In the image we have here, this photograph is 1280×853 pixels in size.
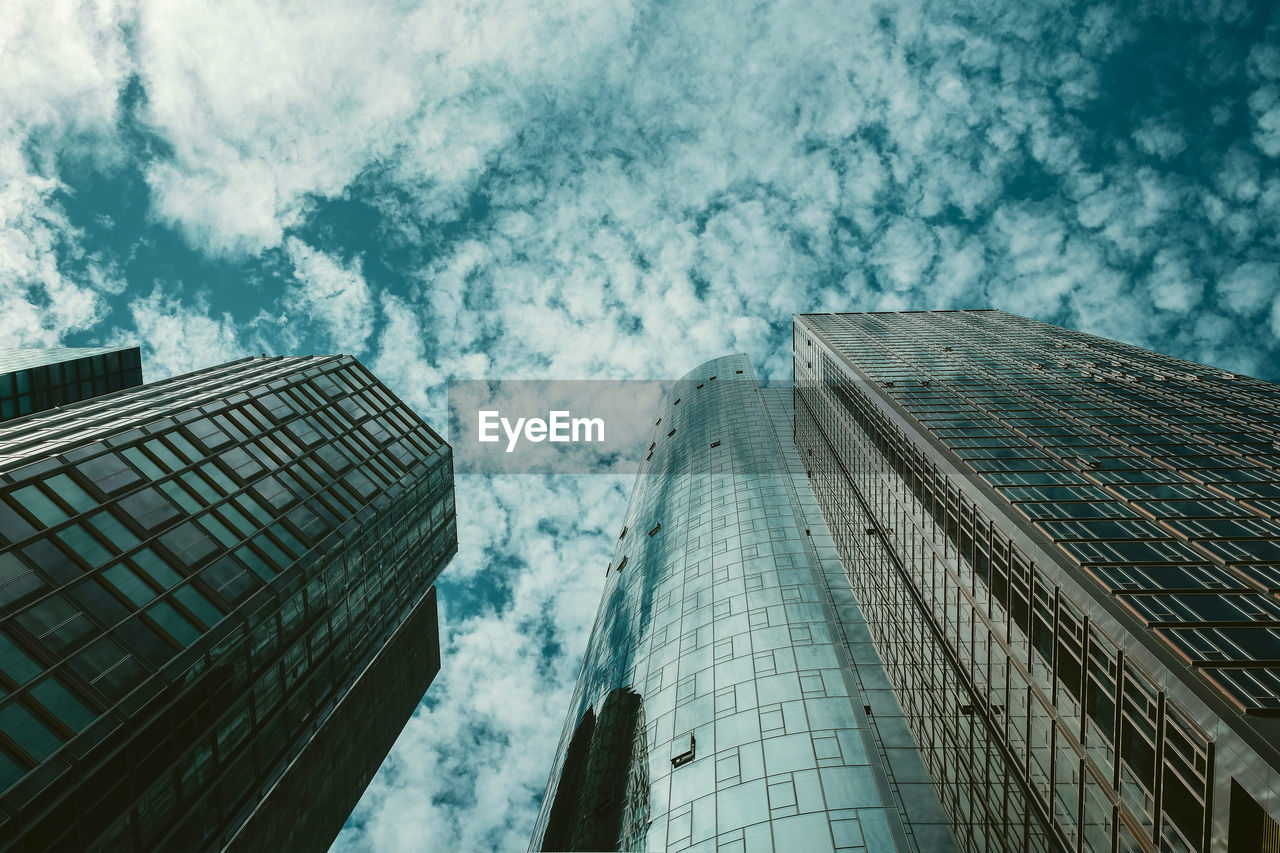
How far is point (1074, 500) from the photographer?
3609 centimetres

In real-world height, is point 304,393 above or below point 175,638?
above

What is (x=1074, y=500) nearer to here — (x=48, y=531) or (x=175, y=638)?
(x=175, y=638)

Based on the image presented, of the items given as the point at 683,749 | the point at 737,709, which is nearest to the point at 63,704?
the point at 683,749

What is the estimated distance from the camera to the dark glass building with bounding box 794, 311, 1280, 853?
22062 mm

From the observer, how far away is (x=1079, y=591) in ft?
90.9

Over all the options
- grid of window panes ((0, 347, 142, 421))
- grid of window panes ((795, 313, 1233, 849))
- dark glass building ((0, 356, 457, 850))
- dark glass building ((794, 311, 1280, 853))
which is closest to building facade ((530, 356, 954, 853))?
dark glass building ((794, 311, 1280, 853))

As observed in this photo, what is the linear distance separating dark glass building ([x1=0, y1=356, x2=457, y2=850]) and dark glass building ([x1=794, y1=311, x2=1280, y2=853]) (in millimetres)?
37562

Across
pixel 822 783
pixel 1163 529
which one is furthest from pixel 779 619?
pixel 1163 529

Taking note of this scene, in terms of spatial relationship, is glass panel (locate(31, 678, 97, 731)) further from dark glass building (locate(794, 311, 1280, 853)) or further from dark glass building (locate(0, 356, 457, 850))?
dark glass building (locate(794, 311, 1280, 853))

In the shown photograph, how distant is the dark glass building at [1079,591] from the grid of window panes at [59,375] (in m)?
76.6

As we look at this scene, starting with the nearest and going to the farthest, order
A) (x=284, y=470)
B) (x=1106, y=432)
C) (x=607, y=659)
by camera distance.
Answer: (x=284, y=470), (x=1106, y=432), (x=607, y=659)

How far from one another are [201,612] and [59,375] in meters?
50.9

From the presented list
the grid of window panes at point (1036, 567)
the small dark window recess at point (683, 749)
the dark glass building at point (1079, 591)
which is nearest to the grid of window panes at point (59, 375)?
the small dark window recess at point (683, 749)

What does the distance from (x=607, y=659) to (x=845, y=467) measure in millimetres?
34972
